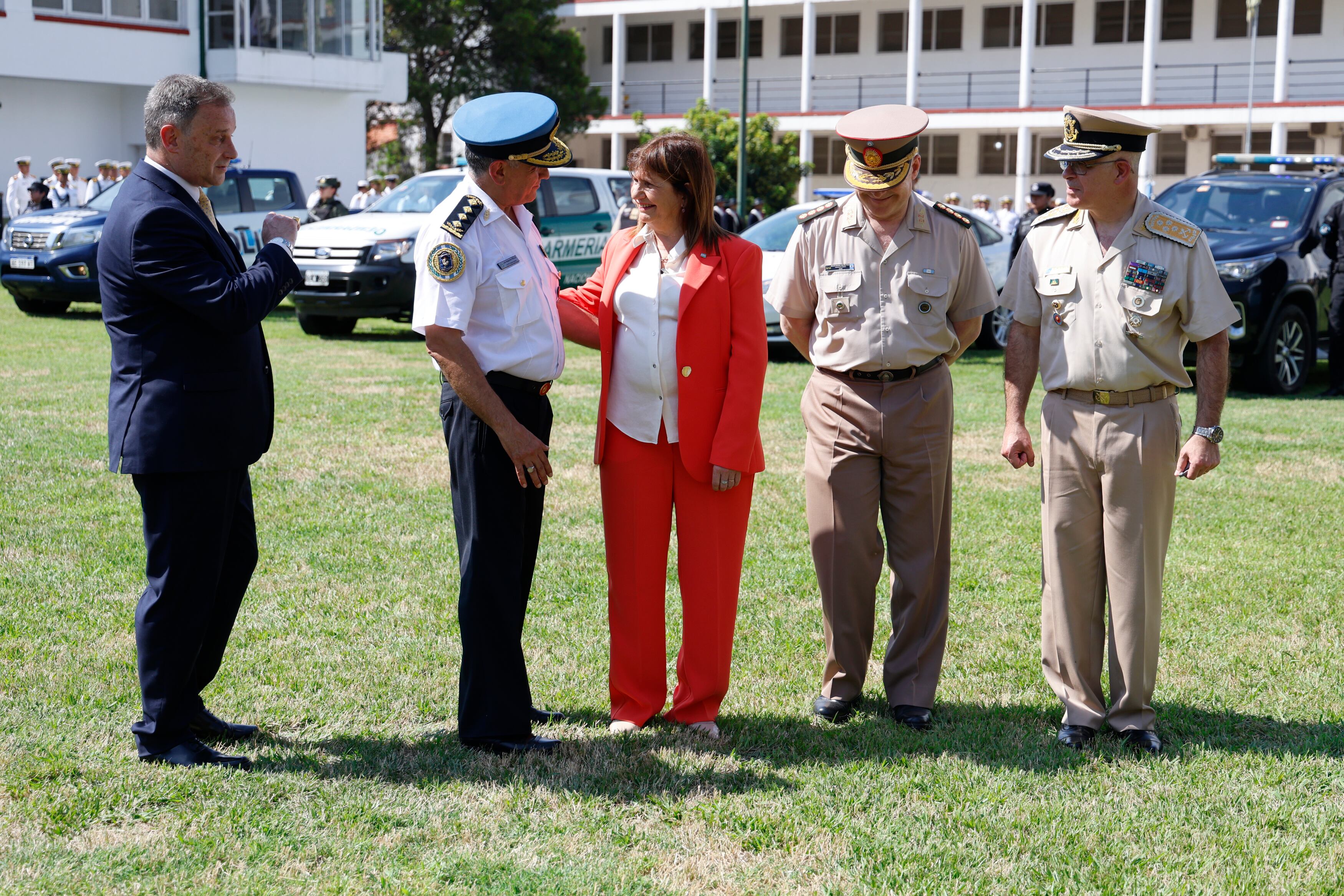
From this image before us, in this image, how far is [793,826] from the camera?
380 cm

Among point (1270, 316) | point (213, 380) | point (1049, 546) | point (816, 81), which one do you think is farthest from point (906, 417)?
point (816, 81)

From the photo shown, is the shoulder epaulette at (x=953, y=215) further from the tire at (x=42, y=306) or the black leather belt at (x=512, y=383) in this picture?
the tire at (x=42, y=306)

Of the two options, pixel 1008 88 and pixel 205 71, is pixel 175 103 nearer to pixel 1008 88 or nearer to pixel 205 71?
pixel 205 71

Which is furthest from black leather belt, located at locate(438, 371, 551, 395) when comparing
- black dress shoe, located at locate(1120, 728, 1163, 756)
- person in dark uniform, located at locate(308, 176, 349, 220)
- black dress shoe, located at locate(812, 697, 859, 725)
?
person in dark uniform, located at locate(308, 176, 349, 220)

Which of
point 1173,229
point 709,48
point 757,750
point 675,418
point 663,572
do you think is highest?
point 709,48

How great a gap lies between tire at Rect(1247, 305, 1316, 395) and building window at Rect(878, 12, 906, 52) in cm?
3252

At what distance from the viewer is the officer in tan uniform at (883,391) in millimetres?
4535

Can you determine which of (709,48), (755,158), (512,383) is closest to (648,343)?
(512,383)

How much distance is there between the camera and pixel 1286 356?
12.3 meters

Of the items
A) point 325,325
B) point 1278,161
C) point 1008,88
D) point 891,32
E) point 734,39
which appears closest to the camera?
point 1278,161

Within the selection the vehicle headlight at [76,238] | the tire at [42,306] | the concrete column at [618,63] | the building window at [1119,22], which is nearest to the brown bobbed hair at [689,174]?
the vehicle headlight at [76,238]

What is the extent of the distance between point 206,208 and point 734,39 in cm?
4307

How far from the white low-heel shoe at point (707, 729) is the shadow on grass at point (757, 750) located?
0.04m

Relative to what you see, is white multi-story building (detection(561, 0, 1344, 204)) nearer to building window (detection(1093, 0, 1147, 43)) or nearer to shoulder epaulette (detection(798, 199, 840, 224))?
building window (detection(1093, 0, 1147, 43))
